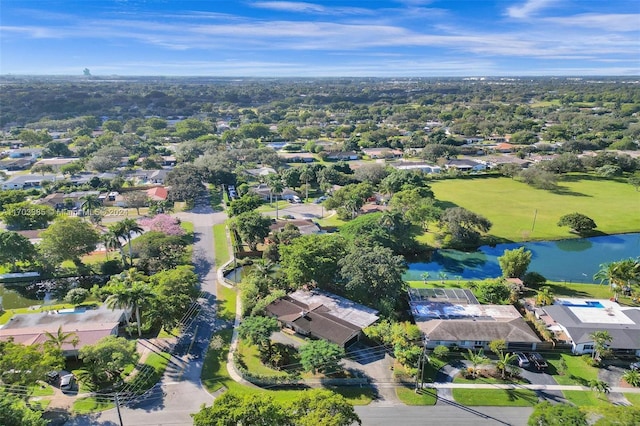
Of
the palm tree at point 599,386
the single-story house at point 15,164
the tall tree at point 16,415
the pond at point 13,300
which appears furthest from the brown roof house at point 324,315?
the single-story house at point 15,164

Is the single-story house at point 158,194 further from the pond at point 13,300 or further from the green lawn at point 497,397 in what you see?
the green lawn at point 497,397

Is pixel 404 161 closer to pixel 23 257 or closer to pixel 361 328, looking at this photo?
pixel 361 328

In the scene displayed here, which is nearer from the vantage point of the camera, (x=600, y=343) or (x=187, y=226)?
(x=600, y=343)

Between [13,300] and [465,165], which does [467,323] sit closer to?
[13,300]

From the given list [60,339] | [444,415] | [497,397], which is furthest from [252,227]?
[497,397]

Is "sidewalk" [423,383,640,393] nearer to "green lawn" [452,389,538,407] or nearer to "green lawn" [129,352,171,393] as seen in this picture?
"green lawn" [452,389,538,407]

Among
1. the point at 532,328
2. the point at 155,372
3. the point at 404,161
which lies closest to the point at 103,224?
the point at 155,372

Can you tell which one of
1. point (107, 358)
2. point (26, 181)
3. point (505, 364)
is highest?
point (26, 181)

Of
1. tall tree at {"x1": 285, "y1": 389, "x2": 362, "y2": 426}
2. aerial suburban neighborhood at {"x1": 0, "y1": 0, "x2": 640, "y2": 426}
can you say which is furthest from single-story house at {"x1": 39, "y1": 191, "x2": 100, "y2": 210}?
tall tree at {"x1": 285, "y1": 389, "x2": 362, "y2": 426}
